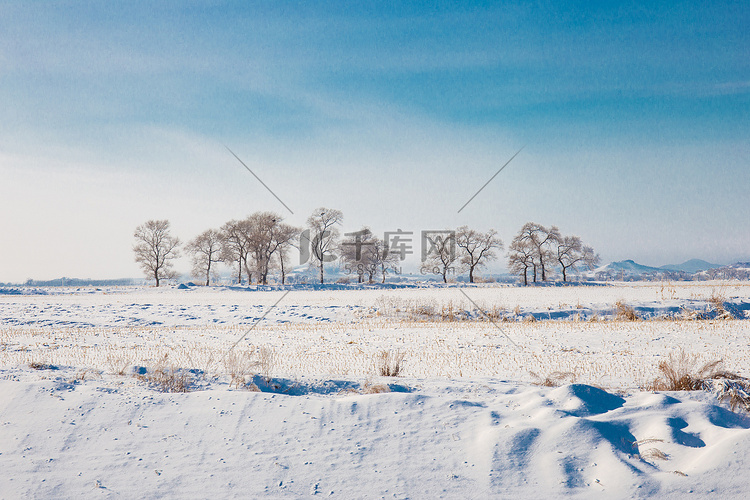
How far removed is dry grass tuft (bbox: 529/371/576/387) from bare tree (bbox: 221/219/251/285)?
52841 mm

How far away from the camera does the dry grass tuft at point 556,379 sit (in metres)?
7.70

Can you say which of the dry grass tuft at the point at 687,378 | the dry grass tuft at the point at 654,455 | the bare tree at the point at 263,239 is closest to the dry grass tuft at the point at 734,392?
the dry grass tuft at the point at 687,378

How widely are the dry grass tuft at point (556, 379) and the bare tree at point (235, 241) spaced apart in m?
52.8

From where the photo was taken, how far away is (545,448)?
15.5ft

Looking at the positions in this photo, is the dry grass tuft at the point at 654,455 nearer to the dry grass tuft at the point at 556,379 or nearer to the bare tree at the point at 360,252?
the dry grass tuft at the point at 556,379

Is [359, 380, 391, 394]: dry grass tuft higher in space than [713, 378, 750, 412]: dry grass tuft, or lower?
lower

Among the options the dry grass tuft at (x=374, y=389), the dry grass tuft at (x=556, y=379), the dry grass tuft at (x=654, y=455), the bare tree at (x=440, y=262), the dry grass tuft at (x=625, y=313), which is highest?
the bare tree at (x=440, y=262)

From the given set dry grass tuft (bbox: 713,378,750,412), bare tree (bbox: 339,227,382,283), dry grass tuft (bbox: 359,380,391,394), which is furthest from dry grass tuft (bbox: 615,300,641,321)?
bare tree (bbox: 339,227,382,283)

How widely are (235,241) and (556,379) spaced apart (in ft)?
183

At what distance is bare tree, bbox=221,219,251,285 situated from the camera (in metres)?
57.5

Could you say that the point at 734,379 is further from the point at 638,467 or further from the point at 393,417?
the point at 393,417

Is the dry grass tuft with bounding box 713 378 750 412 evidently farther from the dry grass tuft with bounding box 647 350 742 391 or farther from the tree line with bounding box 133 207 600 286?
the tree line with bounding box 133 207 600 286

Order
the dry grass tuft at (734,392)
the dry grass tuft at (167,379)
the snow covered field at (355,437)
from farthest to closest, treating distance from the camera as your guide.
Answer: the dry grass tuft at (167,379) < the dry grass tuft at (734,392) < the snow covered field at (355,437)

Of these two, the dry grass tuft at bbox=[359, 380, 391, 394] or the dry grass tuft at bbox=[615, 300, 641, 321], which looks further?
the dry grass tuft at bbox=[615, 300, 641, 321]
